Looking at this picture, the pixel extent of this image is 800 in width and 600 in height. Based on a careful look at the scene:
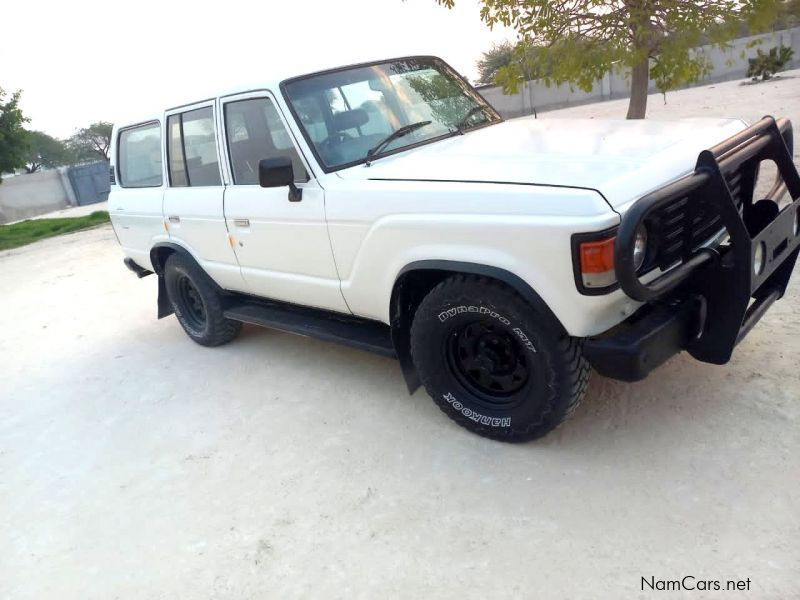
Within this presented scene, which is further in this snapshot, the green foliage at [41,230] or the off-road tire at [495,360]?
the green foliage at [41,230]

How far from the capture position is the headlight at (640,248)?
2611 millimetres

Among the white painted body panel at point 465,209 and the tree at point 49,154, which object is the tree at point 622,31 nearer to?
the white painted body panel at point 465,209

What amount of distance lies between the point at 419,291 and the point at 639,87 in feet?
13.1

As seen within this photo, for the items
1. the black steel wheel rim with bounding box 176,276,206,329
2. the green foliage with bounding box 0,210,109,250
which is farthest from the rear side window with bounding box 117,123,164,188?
the green foliage with bounding box 0,210,109,250

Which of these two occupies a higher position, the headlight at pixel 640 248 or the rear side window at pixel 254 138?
the rear side window at pixel 254 138

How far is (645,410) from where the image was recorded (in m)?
3.27

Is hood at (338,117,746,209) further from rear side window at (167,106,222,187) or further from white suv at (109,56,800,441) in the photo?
rear side window at (167,106,222,187)

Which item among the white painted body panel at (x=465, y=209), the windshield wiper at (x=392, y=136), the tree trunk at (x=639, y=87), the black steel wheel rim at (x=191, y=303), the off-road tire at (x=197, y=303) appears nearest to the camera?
the white painted body panel at (x=465, y=209)

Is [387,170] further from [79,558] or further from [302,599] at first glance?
[79,558]

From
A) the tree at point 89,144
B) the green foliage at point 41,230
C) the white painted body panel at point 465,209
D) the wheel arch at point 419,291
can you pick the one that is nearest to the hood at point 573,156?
the white painted body panel at point 465,209

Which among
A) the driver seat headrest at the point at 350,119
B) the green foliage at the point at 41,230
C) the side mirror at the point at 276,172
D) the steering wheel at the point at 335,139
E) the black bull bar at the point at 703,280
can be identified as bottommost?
the green foliage at the point at 41,230

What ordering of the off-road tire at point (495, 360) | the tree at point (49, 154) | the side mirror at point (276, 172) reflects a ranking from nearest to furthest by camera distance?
the off-road tire at point (495, 360) < the side mirror at point (276, 172) < the tree at point (49, 154)

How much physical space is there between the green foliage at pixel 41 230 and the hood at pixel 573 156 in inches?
509

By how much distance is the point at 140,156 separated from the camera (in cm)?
517
